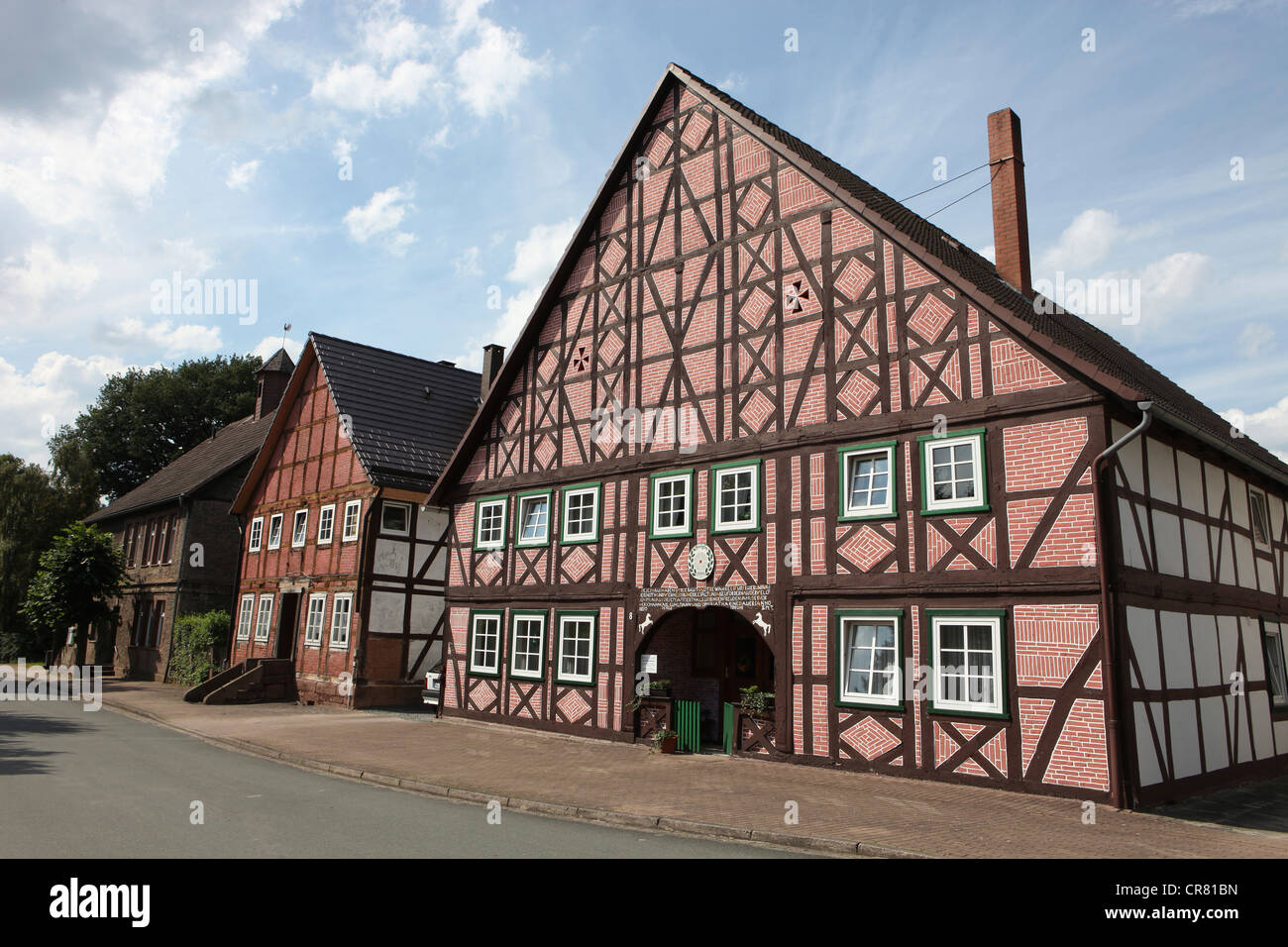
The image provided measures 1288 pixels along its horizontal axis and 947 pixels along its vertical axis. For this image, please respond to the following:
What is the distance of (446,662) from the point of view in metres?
20.3

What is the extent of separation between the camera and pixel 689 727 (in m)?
15.1

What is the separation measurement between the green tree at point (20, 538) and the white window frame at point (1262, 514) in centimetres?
4180

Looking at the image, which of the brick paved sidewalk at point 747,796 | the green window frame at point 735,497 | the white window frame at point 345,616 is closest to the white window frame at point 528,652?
the brick paved sidewalk at point 747,796

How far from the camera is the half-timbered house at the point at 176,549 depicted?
31.7 meters

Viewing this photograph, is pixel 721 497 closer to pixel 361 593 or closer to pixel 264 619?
pixel 361 593

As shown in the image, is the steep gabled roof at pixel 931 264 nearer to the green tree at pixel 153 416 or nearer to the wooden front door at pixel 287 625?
the wooden front door at pixel 287 625

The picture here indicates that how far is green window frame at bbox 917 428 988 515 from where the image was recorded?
39.4 ft

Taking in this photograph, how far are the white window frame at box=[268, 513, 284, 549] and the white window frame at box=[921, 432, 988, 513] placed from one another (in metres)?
22.3

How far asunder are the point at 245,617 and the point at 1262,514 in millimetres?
28632

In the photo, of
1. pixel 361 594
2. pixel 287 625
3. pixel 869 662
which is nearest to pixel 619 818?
pixel 869 662

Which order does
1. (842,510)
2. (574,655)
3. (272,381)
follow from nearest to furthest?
(842,510) < (574,655) < (272,381)

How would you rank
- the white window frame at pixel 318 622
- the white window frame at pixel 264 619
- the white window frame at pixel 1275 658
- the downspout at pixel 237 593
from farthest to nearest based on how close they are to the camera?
the downspout at pixel 237 593 → the white window frame at pixel 264 619 → the white window frame at pixel 318 622 → the white window frame at pixel 1275 658

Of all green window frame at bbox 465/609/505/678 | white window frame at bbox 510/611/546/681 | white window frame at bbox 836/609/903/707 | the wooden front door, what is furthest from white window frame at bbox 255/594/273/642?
white window frame at bbox 836/609/903/707

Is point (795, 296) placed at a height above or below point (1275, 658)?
above
